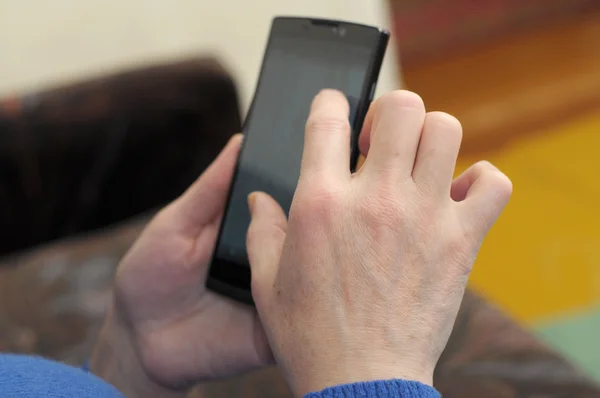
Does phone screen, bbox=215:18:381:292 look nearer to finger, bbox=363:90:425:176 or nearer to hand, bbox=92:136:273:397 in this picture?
hand, bbox=92:136:273:397

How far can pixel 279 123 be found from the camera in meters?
0.59

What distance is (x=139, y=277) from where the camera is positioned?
2.00 feet

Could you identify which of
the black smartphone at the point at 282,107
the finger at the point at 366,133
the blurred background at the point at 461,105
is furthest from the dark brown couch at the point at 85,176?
the finger at the point at 366,133

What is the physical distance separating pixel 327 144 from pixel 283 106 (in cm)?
18

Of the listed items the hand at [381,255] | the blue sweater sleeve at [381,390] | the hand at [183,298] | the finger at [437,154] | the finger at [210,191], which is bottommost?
the hand at [183,298]

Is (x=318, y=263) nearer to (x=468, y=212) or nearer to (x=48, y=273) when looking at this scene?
(x=468, y=212)

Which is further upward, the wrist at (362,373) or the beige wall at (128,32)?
the wrist at (362,373)

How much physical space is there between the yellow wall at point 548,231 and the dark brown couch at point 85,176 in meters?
0.64

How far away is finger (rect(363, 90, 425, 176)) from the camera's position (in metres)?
0.39

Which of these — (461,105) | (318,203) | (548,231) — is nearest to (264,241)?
(318,203)

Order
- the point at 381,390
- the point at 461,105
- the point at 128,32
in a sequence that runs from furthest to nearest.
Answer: the point at 461,105, the point at 128,32, the point at 381,390

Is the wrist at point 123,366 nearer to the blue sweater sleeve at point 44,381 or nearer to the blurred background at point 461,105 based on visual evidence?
the blue sweater sleeve at point 44,381

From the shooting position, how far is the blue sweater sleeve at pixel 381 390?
0.34 meters

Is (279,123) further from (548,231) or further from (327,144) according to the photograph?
(548,231)
